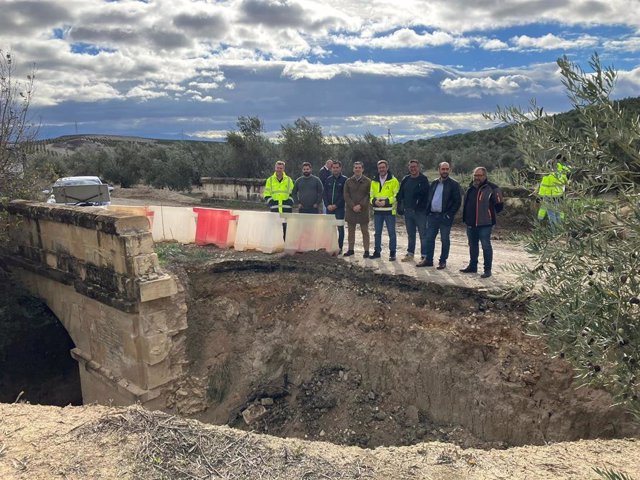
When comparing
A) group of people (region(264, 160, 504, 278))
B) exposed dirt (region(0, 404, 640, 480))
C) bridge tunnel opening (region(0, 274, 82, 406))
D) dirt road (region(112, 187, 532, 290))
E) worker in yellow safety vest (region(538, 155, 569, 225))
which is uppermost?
worker in yellow safety vest (region(538, 155, 569, 225))

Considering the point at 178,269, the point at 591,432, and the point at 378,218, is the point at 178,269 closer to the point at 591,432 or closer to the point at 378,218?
the point at 378,218

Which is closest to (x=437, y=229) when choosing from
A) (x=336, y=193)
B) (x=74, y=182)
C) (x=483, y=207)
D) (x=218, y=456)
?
(x=483, y=207)

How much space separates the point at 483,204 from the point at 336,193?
11.1 feet

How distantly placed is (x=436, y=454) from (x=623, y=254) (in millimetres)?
2629

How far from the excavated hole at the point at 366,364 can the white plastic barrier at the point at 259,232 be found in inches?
23.5

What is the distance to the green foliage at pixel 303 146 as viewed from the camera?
2261 centimetres

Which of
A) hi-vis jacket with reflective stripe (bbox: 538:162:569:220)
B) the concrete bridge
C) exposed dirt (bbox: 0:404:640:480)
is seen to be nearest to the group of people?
the concrete bridge

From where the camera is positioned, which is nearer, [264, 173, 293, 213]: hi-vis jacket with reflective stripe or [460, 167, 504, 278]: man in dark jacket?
[460, 167, 504, 278]: man in dark jacket

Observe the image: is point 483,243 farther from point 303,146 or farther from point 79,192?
point 303,146

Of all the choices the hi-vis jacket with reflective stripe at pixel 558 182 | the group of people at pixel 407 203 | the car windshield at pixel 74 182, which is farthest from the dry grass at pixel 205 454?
the car windshield at pixel 74 182

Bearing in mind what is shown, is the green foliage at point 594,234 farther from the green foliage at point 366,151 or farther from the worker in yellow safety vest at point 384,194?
the green foliage at point 366,151

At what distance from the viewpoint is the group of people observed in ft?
26.0

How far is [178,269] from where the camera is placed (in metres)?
9.34

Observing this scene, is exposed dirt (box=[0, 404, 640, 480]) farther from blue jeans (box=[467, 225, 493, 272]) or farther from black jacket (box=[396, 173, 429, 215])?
black jacket (box=[396, 173, 429, 215])
